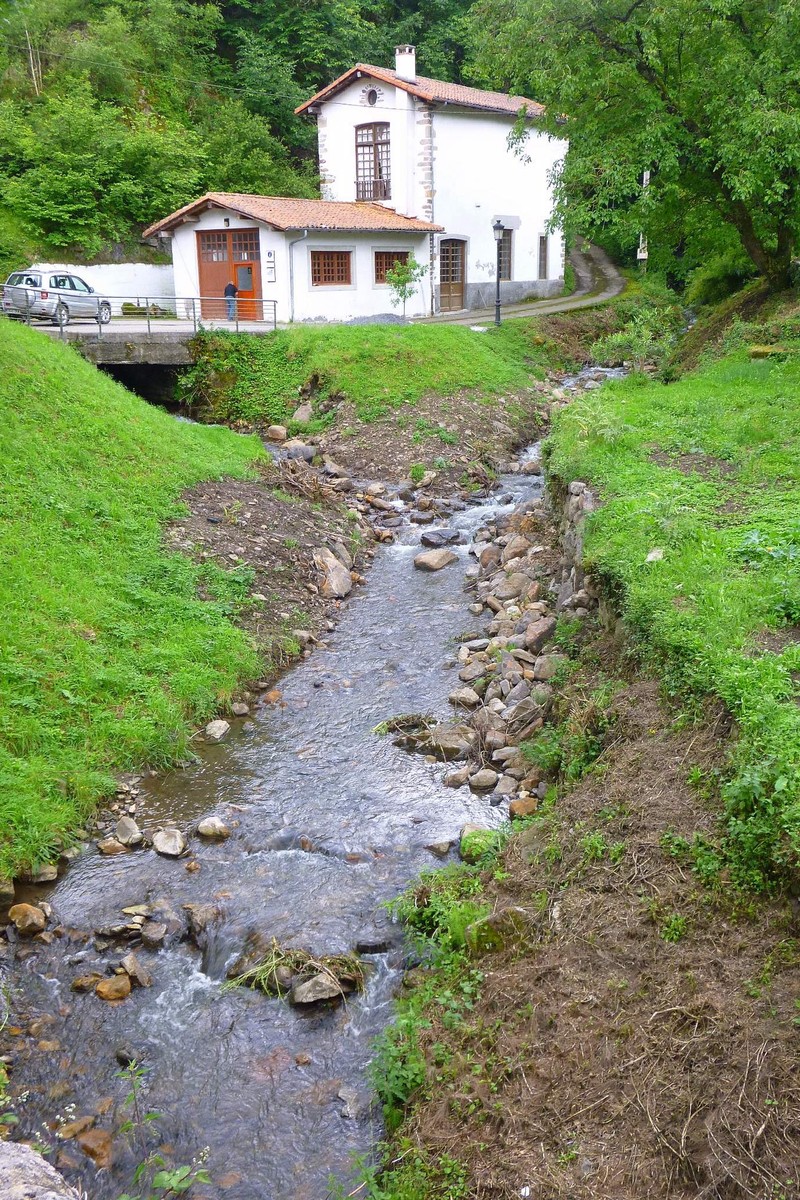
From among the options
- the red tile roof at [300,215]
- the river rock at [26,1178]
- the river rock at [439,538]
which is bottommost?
the river rock at [26,1178]

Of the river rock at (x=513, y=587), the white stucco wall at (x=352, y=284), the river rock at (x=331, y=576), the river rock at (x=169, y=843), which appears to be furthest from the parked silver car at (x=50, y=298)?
the river rock at (x=169, y=843)

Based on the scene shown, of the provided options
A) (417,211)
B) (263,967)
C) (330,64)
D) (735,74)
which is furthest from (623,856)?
(330,64)

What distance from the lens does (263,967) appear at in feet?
25.3

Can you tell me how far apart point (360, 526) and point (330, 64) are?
33894 mm

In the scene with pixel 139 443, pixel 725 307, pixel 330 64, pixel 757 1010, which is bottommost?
pixel 757 1010

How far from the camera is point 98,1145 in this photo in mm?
6227

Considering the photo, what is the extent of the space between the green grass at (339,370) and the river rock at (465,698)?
13578 millimetres

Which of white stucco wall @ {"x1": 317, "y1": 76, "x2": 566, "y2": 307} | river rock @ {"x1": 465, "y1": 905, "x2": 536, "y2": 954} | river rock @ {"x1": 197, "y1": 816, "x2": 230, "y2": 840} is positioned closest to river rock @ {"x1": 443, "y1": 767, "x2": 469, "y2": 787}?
river rock @ {"x1": 197, "y1": 816, "x2": 230, "y2": 840}

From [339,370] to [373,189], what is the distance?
15.3 meters

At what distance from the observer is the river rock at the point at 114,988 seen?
297 inches

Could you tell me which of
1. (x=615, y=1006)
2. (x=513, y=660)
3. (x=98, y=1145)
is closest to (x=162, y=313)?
(x=513, y=660)

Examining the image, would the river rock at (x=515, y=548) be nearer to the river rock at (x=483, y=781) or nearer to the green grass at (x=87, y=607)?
the green grass at (x=87, y=607)

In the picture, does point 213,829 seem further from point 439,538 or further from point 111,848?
point 439,538

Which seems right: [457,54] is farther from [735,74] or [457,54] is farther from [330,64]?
[735,74]
